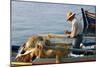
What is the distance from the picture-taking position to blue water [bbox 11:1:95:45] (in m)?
2.10

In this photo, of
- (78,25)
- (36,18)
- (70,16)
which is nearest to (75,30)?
(78,25)

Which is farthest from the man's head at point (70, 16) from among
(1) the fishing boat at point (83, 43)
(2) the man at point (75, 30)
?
(1) the fishing boat at point (83, 43)

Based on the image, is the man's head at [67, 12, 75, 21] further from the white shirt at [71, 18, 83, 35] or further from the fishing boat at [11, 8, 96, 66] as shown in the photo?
the fishing boat at [11, 8, 96, 66]

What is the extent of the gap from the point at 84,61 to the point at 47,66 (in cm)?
46

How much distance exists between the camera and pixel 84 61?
2.38 metres

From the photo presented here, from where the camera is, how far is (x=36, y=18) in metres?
2.19

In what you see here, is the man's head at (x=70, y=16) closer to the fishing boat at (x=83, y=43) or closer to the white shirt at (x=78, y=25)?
the white shirt at (x=78, y=25)

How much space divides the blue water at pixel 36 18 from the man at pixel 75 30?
2.0 inches

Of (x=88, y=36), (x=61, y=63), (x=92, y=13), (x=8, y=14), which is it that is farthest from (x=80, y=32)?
(x=8, y=14)

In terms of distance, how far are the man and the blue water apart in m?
0.05

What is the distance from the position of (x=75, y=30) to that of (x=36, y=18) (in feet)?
1.57

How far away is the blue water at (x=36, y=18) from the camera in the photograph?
210cm

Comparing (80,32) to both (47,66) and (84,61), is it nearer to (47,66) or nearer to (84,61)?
(84,61)

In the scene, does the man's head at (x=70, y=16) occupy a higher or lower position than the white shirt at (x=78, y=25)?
higher
